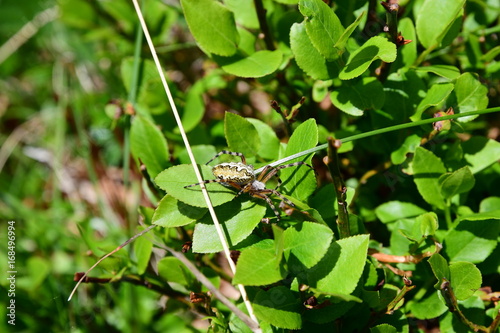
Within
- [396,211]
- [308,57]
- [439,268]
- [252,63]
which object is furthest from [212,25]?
[439,268]

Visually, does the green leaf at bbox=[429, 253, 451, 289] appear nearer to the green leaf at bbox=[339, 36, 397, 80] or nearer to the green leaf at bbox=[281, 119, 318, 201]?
the green leaf at bbox=[281, 119, 318, 201]

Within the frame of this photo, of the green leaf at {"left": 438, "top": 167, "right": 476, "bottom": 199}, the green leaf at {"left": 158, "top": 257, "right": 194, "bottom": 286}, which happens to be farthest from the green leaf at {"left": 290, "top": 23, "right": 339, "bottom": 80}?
the green leaf at {"left": 158, "top": 257, "right": 194, "bottom": 286}

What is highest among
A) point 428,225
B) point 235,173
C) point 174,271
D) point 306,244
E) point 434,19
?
point 434,19

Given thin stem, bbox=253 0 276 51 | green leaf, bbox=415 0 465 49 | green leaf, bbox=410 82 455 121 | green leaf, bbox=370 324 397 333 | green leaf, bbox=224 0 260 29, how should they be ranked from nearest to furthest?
1. green leaf, bbox=370 324 397 333
2. green leaf, bbox=410 82 455 121
3. green leaf, bbox=415 0 465 49
4. thin stem, bbox=253 0 276 51
5. green leaf, bbox=224 0 260 29

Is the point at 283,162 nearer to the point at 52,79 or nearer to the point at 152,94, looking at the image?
the point at 152,94

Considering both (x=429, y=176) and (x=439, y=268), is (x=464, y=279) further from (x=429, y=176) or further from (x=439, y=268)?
(x=429, y=176)
